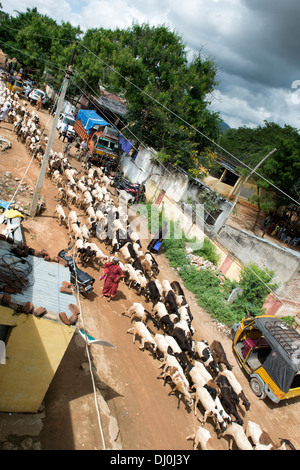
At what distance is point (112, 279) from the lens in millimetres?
8883

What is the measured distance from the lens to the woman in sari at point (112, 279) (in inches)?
349

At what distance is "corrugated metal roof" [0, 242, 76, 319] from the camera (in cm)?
467

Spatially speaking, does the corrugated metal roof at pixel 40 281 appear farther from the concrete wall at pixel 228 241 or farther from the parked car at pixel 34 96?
the parked car at pixel 34 96

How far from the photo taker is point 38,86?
36375 millimetres

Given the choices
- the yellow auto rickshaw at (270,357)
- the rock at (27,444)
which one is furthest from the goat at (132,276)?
the rock at (27,444)

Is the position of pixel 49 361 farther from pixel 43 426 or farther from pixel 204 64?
pixel 204 64

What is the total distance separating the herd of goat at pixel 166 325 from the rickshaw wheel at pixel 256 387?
0.70m

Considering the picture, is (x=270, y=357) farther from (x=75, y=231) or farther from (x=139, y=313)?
(x=75, y=231)

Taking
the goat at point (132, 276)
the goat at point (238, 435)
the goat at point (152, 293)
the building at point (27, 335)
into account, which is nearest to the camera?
the building at point (27, 335)

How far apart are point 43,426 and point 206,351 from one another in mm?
4859

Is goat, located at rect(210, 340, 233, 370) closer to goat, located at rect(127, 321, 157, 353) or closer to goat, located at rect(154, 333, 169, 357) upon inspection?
goat, located at rect(154, 333, 169, 357)

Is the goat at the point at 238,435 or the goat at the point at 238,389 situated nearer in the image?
the goat at the point at 238,435
